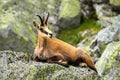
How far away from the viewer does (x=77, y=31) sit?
3950 cm

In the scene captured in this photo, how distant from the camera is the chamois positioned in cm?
1326

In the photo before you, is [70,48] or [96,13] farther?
[96,13]

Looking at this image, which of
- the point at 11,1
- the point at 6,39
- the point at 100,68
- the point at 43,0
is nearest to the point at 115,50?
the point at 100,68

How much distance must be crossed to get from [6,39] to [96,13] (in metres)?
13.1

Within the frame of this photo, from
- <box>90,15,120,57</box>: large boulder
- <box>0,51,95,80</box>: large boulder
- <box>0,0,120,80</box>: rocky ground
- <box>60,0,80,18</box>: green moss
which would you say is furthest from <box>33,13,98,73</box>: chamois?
<box>60,0,80,18</box>: green moss

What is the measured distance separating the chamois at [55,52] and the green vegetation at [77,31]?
2232cm

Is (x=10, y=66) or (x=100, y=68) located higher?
(x=10, y=66)

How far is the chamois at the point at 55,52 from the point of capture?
43.5ft

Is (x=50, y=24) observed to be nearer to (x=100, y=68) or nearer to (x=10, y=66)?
(x=100, y=68)

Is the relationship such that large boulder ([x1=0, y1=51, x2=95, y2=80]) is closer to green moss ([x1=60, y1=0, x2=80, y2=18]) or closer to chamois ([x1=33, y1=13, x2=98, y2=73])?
chamois ([x1=33, y1=13, x2=98, y2=73])

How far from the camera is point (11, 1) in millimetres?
37938

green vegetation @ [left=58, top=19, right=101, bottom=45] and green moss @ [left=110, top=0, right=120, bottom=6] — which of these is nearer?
green vegetation @ [left=58, top=19, right=101, bottom=45]

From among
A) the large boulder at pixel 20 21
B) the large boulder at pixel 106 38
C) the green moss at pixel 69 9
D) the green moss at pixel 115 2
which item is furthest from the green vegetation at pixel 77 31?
the large boulder at pixel 106 38

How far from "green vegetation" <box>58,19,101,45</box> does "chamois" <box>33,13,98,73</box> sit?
2232cm
